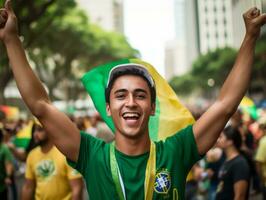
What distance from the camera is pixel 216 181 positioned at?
6441 mm

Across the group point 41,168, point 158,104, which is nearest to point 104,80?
point 158,104

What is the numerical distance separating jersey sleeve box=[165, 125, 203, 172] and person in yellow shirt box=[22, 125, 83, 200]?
242 centimetres

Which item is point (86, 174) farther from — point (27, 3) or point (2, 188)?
point (27, 3)

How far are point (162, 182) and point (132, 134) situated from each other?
261 mm

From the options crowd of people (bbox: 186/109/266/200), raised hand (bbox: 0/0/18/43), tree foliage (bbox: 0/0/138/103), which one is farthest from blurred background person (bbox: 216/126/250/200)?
tree foliage (bbox: 0/0/138/103)

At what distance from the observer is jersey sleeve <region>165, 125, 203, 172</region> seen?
2518 mm

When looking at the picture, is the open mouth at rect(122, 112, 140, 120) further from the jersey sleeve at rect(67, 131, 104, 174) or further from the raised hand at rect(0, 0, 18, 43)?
the raised hand at rect(0, 0, 18, 43)

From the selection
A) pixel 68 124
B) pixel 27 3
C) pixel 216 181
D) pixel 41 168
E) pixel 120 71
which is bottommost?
pixel 216 181

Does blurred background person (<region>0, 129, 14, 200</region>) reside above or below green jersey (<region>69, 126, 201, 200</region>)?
below

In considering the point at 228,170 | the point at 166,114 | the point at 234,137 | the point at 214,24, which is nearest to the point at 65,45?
the point at 234,137

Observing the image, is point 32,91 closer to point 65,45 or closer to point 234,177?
point 234,177

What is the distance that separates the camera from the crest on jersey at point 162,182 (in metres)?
2.38

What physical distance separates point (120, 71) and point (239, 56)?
58 cm

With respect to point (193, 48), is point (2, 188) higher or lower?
lower
